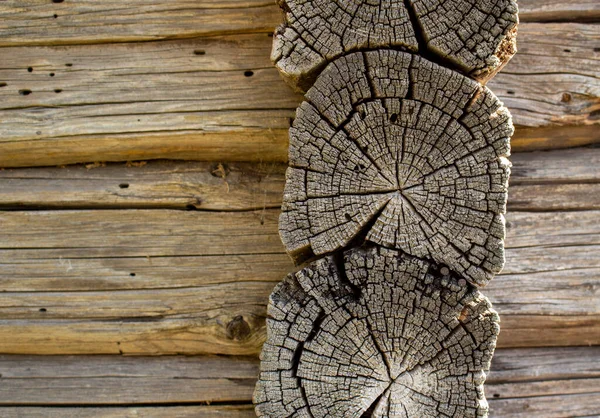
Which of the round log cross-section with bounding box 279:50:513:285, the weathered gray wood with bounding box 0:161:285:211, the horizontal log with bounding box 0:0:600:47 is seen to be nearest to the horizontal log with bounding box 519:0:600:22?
the horizontal log with bounding box 0:0:600:47

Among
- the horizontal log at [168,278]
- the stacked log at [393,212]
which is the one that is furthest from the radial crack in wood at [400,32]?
the horizontal log at [168,278]

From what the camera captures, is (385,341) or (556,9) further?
(556,9)

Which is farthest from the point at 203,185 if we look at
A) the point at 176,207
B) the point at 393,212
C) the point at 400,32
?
the point at 400,32

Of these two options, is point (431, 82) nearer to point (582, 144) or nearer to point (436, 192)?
point (436, 192)

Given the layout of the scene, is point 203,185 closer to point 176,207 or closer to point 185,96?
point 176,207

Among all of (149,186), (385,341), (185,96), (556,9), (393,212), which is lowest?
(385,341)

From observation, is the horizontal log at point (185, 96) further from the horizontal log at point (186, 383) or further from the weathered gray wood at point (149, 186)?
the horizontal log at point (186, 383)
